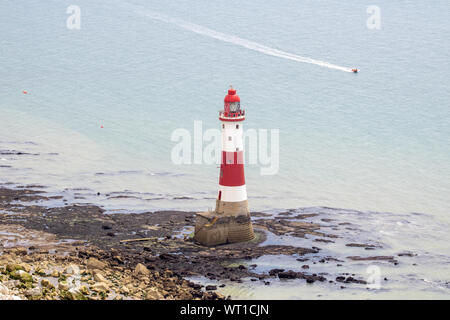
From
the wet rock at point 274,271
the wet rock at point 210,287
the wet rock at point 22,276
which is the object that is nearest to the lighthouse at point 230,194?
the wet rock at point 274,271

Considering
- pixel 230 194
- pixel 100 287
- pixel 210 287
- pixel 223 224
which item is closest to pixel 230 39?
pixel 230 194

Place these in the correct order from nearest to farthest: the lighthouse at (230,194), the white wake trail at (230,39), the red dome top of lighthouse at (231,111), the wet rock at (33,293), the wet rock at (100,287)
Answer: the wet rock at (33,293) → the wet rock at (100,287) → the red dome top of lighthouse at (231,111) → the lighthouse at (230,194) → the white wake trail at (230,39)

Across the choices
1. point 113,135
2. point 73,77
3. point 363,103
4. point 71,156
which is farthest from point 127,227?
point 73,77

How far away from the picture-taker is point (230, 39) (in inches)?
4144

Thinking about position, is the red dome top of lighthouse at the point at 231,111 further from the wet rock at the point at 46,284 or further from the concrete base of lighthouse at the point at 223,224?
the wet rock at the point at 46,284

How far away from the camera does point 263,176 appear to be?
7444 centimetres

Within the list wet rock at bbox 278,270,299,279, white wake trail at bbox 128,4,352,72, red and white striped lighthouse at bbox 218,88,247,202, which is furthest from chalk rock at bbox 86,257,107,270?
white wake trail at bbox 128,4,352,72

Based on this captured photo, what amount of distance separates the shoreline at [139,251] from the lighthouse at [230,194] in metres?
0.75

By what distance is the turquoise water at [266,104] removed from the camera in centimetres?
7194

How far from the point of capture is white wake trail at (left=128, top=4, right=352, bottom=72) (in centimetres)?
9944

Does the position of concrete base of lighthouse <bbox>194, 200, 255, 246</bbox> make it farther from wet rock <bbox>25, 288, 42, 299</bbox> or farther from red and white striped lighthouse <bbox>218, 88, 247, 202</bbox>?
wet rock <bbox>25, 288, 42, 299</bbox>

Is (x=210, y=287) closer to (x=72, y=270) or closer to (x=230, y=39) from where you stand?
(x=72, y=270)

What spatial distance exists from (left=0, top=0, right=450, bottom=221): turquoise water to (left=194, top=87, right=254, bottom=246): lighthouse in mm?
11084

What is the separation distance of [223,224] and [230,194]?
1775 mm
